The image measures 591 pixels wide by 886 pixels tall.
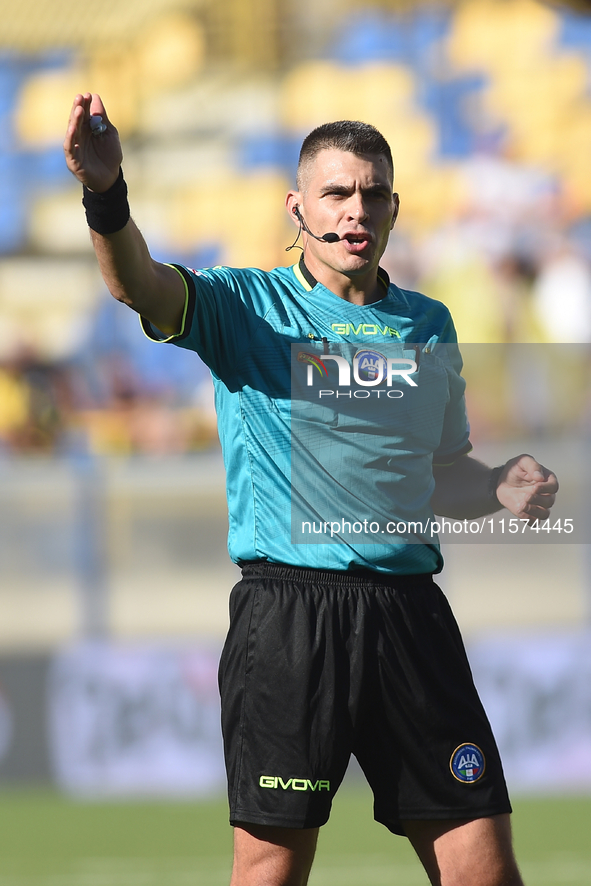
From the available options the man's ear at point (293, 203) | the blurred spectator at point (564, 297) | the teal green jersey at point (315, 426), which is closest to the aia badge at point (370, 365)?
the teal green jersey at point (315, 426)

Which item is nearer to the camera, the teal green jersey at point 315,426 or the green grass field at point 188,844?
the teal green jersey at point 315,426

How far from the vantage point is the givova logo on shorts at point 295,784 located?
7.73 feet

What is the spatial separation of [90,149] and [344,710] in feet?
3.95

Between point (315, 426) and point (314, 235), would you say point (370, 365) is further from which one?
point (314, 235)

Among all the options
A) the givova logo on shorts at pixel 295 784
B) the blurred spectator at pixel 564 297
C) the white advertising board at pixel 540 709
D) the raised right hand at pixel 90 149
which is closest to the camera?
the raised right hand at pixel 90 149

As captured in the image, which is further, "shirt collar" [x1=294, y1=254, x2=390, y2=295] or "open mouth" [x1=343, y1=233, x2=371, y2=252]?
"shirt collar" [x1=294, y1=254, x2=390, y2=295]

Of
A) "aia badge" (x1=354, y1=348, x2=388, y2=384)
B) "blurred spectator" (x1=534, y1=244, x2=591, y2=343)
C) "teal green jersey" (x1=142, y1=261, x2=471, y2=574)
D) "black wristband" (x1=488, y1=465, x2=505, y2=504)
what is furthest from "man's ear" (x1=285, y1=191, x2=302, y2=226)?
"blurred spectator" (x1=534, y1=244, x2=591, y2=343)

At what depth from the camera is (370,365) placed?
2480mm

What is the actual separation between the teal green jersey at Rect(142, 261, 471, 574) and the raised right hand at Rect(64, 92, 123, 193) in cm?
31

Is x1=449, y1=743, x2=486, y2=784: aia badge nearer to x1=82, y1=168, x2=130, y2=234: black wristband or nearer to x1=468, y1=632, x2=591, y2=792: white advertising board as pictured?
x1=82, y1=168, x2=130, y2=234: black wristband

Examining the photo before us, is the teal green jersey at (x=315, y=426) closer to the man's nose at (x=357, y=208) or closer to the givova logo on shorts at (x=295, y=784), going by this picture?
the man's nose at (x=357, y=208)

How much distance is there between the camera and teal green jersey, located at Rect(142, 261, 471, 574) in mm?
2426

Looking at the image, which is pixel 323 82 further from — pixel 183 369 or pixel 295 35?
pixel 183 369

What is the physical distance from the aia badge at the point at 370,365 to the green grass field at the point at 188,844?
3.16 meters
